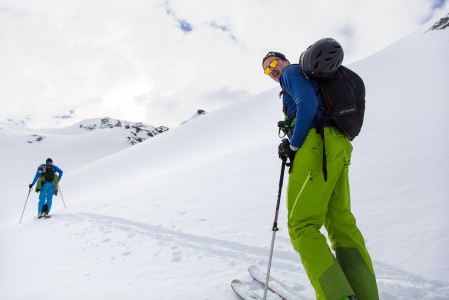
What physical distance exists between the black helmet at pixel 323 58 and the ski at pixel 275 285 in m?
1.90

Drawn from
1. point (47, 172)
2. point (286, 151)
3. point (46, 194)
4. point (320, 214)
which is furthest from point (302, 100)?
point (46, 194)

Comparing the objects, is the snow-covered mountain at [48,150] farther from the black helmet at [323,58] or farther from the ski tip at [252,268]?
the black helmet at [323,58]

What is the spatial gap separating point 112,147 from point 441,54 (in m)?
62.0

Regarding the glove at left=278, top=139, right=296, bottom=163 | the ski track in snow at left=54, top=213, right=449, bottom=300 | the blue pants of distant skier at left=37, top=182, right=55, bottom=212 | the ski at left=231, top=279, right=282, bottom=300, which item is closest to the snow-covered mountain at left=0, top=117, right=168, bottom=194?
the blue pants of distant skier at left=37, top=182, right=55, bottom=212

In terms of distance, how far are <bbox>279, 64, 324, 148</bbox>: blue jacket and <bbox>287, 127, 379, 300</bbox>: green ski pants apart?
8cm

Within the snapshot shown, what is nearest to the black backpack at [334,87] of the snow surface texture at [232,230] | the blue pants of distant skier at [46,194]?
the snow surface texture at [232,230]

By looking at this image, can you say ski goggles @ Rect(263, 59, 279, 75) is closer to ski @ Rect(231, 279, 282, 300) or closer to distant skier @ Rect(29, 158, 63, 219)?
ski @ Rect(231, 279, 282, 300)

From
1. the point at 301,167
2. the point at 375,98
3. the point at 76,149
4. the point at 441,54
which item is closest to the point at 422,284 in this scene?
the point at 301,167

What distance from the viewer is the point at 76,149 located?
6119cm

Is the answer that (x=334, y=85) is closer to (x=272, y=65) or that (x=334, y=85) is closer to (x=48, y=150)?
(x=272, y=65)

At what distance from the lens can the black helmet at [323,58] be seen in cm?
221

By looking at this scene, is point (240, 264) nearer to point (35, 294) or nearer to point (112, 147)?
point (35, 294)

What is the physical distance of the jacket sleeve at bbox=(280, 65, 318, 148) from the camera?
2205 mm

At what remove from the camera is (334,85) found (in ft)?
7.50
